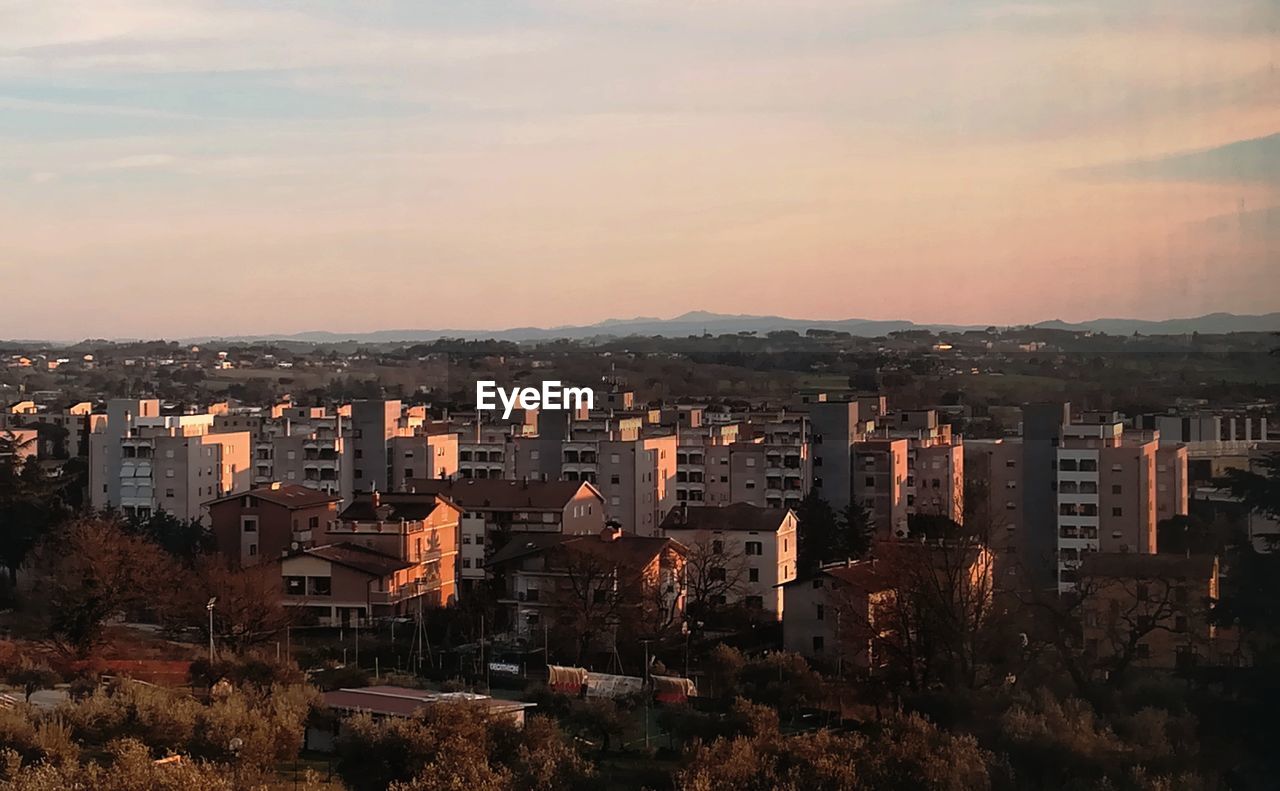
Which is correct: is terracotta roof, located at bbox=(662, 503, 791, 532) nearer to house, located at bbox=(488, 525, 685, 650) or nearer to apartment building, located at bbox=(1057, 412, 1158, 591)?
house, located at bbox=(488, 525, 685, 650)

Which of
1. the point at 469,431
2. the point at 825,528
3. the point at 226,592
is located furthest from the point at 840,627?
the point at 469,431

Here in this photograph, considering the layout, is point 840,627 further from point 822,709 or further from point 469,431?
point 469,431

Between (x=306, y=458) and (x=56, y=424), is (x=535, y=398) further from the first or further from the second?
(x=56, y=424)

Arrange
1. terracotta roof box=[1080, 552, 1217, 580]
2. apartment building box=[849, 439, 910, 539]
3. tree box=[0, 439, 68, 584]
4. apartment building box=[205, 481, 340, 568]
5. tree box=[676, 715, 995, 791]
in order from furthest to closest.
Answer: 1. apartment building box=[849, 439, 910, 539]
2. tree box=[0, 439, 68, 584]
3. apartment building box=[205, 481, 340, 568]
4. terracotta roof box=[1080, 552, 1217, 580]
5. tree box=[676, 715, 995, 791]

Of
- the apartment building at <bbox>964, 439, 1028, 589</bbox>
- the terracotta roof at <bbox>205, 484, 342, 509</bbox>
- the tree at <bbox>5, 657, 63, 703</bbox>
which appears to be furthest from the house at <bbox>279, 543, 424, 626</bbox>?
the apartment building at <bbox>964, 439, 1028, 589</bbox>

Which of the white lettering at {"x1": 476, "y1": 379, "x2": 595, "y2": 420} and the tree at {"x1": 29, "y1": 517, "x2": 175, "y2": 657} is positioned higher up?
the white lettering at {"x1": 476, "y1": 379, "x2": 595, "y2": 420}

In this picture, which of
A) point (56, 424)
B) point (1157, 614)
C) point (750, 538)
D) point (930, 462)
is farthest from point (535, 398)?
point (1157, 614)

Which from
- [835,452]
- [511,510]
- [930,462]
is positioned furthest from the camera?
[835,452]
